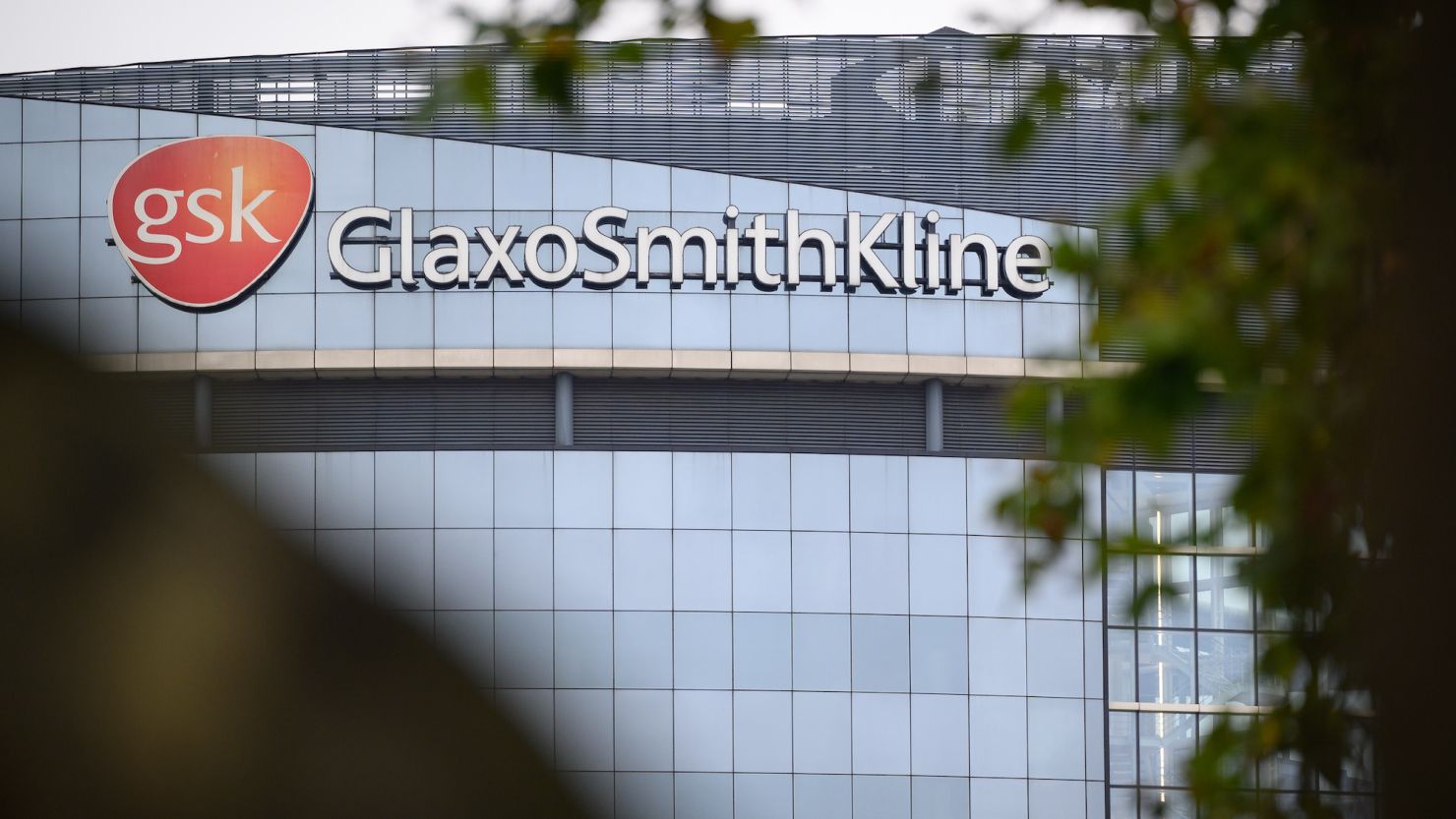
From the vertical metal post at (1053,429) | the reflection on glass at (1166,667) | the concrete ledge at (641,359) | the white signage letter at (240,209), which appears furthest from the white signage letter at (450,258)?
the vertical metal post at (1053,429)

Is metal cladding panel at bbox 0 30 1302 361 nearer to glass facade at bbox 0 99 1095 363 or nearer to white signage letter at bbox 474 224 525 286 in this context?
glass facade at bbox 0 99 1095 363

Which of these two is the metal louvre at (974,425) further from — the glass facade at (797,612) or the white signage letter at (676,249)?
the white signage letter at (676,249)

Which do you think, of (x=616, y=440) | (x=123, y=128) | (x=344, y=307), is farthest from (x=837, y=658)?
(x=123, y=128)

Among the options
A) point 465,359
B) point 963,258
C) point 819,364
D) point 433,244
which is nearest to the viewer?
point 465,359

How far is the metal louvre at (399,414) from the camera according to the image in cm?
2325

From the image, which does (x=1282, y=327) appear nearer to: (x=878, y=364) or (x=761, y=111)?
(x=878, y=364)

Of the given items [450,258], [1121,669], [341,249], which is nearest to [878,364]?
[1121,669]

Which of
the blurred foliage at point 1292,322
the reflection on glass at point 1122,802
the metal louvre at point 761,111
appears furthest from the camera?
the metal louvre at point 761,111

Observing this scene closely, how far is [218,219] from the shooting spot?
915 inches

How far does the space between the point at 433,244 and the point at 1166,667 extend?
44.3 feet

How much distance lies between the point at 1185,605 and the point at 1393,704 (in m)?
22.8

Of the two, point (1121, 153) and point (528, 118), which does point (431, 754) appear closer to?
point (528, 118)

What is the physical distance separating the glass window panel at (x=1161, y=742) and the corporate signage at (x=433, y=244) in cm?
714

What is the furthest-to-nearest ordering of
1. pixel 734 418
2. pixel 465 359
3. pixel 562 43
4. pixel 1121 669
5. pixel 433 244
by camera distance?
1. pixel 1121 669
2. pixel 734 418
3. pixel 433 244
4. pixel 465 359
5. pixel 562 43
